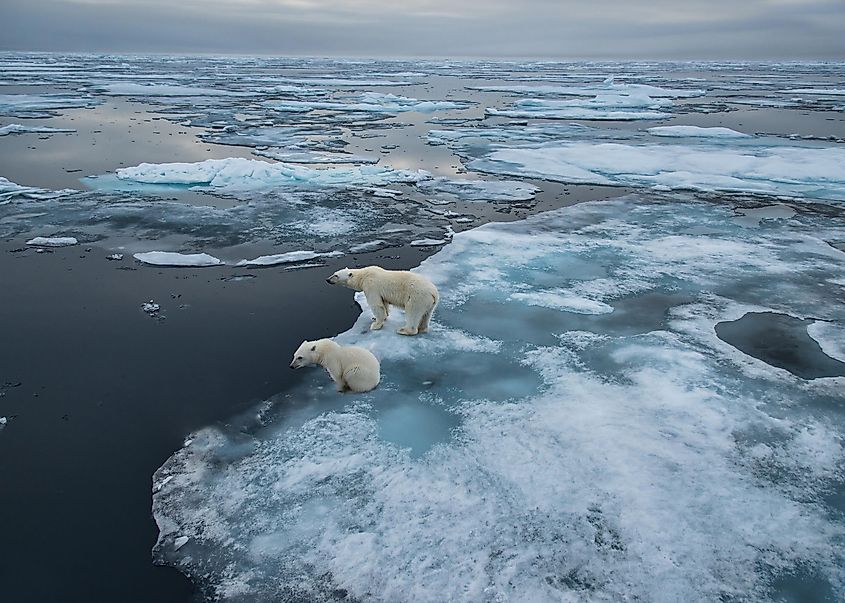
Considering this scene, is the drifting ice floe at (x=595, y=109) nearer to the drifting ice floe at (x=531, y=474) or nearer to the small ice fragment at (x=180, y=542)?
the drifting ice floe at (x=531, y=474)

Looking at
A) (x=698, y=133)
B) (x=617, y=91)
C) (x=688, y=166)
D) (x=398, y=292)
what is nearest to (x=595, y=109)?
(x=617, y=91)

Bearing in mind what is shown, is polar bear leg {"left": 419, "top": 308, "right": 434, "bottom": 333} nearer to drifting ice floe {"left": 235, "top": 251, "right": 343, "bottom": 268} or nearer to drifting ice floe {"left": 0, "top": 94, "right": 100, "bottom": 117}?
drifting ice floe {"left": 235, "top": 251, "right": 343, "bottom": 268}

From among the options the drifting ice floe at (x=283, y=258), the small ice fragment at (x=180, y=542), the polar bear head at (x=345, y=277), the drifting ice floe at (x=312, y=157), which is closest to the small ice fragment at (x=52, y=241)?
the drifting ice floe at (x=283, y=258)

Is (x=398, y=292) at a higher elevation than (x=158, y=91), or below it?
below

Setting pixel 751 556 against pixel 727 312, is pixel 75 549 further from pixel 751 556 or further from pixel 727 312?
pixel 727 312

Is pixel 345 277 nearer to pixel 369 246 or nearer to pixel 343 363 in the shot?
pixel 343 363

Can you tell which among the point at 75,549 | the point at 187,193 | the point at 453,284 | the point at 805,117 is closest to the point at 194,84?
the point at 187,193

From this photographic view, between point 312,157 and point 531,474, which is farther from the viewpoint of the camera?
point 312,157
